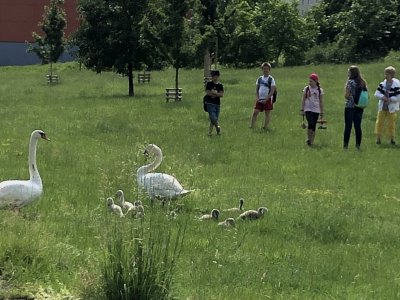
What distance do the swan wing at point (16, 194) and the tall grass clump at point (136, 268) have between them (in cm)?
365

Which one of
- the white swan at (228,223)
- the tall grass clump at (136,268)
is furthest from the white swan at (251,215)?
the tall grass clump at (136,268)

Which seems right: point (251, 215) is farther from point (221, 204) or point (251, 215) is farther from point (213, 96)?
point (213, 96)

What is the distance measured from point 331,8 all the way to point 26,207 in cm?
6605

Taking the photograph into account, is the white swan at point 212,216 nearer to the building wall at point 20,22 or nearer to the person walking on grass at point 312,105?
the person walking on grass at point 312,105

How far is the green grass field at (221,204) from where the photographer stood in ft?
20.5

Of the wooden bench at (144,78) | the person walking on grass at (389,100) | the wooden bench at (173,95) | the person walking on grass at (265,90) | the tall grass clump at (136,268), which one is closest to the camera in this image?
the tall grass clump at (136,268)

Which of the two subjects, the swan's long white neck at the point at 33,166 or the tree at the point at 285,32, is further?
the tree at the point at 285,32

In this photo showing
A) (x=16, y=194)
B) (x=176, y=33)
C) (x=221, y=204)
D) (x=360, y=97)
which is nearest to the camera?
(x=16, y=194)

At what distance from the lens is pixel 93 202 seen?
9.95 meters

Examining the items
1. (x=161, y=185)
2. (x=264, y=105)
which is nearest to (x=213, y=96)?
(x=264, y=105)

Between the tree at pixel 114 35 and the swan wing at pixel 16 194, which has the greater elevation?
the tree at pixel 114 35

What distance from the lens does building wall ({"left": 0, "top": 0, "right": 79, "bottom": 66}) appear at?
76.4m

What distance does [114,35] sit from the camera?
34.4 meters

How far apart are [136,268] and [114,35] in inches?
1183
